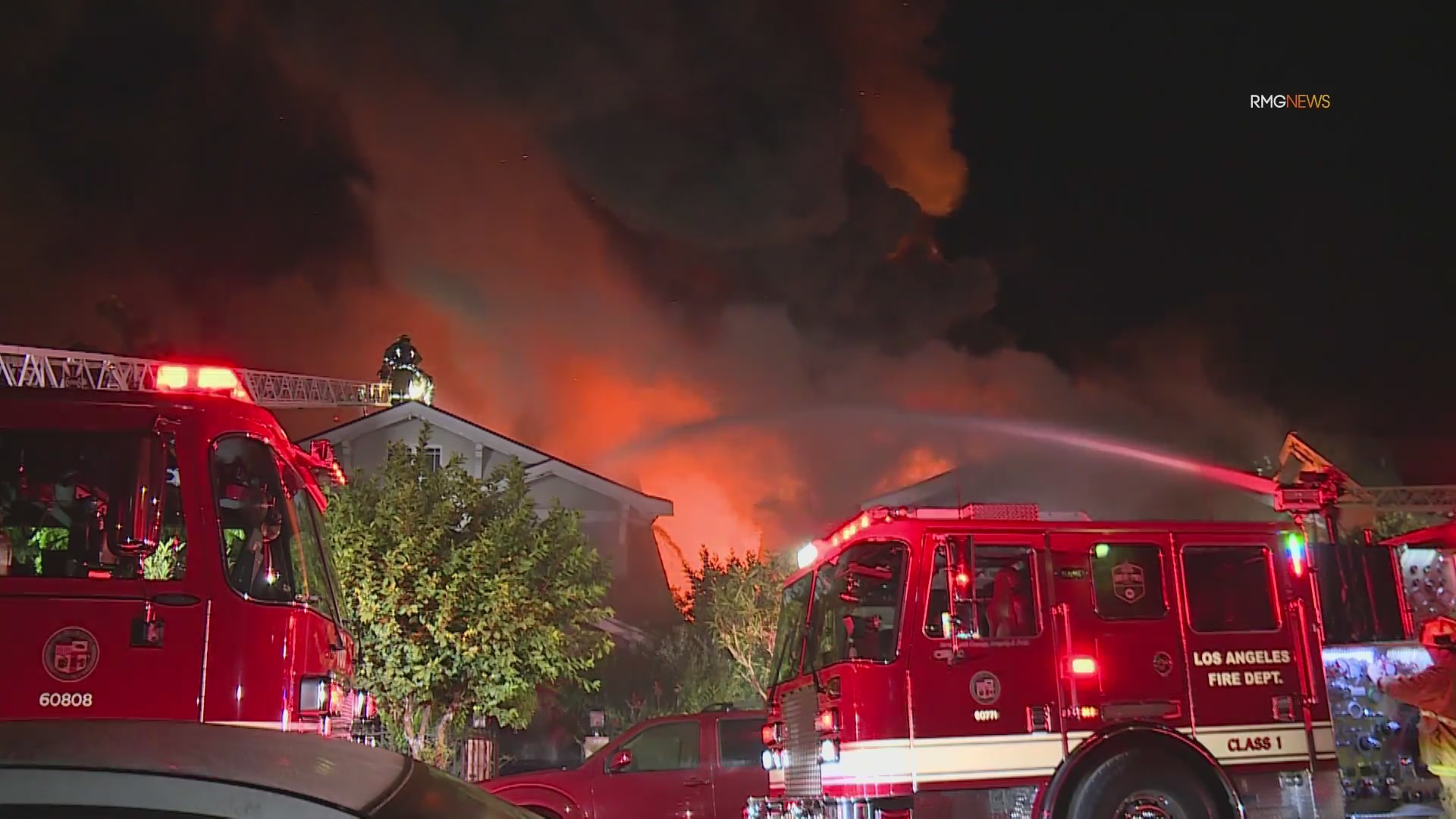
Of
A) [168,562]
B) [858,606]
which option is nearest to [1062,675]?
[858,606]

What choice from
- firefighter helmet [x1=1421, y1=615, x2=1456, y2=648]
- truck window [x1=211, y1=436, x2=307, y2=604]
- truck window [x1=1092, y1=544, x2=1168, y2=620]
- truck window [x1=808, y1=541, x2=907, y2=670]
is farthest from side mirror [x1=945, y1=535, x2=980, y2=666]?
truck window [x1=211, y1=436, x2=307, y2=604]

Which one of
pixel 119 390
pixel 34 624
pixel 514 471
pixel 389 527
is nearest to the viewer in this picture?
pixel 34 624

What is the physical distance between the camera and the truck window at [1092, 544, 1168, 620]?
23.4ft

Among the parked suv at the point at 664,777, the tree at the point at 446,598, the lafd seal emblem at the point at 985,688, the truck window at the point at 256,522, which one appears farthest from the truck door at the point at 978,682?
the tree at the point at 446,598

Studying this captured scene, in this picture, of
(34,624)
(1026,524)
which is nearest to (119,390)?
(34,624)

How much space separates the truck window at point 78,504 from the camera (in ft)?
16.1

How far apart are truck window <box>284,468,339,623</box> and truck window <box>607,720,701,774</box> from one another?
3860 millimetres

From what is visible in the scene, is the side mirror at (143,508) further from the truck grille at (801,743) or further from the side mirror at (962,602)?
the side mirror at (962,602)

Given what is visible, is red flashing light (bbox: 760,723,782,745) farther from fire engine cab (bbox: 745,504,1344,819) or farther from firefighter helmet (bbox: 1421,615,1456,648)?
firefighter helmet (bbox: 1421,615,1456,648)

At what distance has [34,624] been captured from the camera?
475cm

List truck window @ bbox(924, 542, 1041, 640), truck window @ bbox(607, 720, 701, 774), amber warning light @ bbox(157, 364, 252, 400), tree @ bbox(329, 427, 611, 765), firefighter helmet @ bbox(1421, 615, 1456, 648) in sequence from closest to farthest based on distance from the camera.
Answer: amber warning light @ bbox(157, 364, 252, 400), truck window @ bbox(924, 542, 1041, 640), firefighter helmet @ bbox(1421, 615, 1456, 648), truck window @ bbox(607, 720, 701, 774), tree @ bbox(329, 427, 611, 765)

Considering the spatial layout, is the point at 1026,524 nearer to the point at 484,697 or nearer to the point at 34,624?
the point at 34,624

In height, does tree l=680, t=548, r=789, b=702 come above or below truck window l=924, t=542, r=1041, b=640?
above

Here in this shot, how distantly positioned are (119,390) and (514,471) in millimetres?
8893
